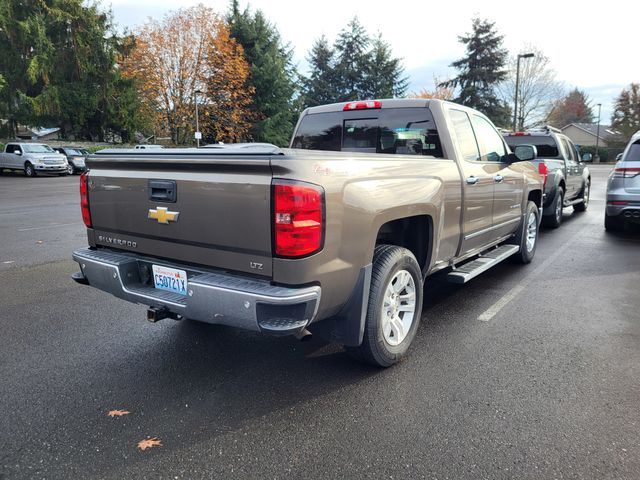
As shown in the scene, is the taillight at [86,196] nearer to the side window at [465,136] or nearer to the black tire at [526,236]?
the side window at [465,136]

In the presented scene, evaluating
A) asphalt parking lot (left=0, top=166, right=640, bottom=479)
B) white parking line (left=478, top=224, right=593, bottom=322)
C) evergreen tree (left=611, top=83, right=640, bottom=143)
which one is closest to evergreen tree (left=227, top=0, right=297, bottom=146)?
white parking line (left=478, top=224, right=593, bottom=322)

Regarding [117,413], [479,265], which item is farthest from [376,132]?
[117,413]

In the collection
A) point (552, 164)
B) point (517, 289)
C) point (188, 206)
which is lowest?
point (517, 289)

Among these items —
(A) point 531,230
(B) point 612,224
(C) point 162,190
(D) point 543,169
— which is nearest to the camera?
(C) point 162,190

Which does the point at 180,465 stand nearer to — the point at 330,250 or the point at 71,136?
the point at 330,250

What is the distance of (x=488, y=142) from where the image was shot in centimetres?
542

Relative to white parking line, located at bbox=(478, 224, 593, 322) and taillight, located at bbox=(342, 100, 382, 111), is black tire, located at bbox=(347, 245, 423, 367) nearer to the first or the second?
white parking line, located at bbox=(478, 224, 593, 322)

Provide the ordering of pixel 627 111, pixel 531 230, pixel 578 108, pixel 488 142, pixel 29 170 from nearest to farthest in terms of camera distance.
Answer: pixel 488 142
pixel 531 230
pixel 29 170
pixel 627 111
pixel 578 108

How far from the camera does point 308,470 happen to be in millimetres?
2447

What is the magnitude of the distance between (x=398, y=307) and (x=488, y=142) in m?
2.66

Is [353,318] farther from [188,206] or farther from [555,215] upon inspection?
[555,215]

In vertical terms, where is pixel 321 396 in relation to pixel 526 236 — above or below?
below

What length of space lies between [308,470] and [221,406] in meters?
0.83

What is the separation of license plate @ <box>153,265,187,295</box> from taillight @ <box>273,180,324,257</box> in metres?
0.81
